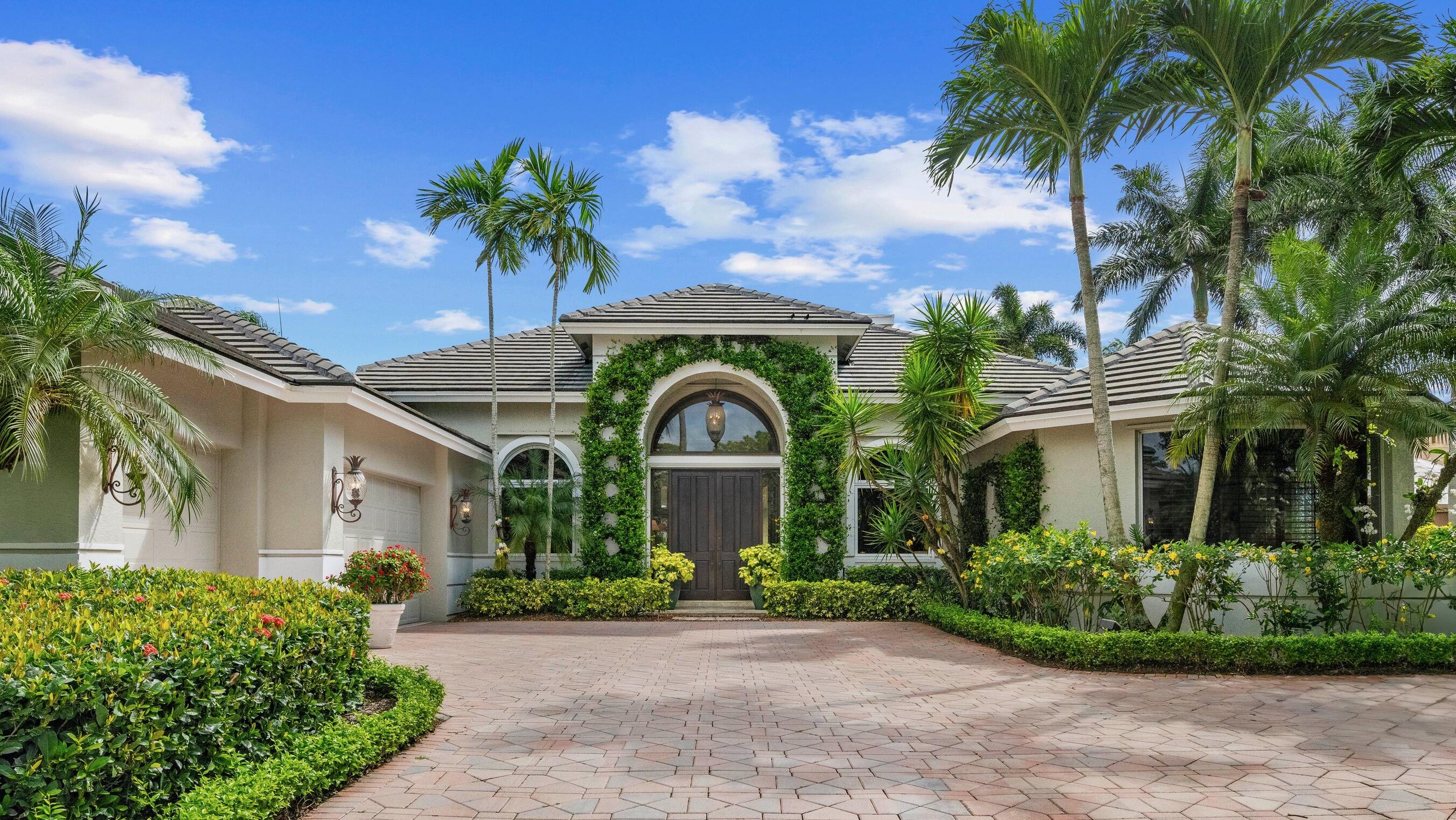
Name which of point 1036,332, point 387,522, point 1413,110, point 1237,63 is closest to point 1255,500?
point 1413,110

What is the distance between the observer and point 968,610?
12867 mm

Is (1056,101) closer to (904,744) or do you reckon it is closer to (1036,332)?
(904,744)

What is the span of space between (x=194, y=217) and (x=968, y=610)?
39.1ft

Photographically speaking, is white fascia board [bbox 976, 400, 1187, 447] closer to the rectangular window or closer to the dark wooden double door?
the rectangular window

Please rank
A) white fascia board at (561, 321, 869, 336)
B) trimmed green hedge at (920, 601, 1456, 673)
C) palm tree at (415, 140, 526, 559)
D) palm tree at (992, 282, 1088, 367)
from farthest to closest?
palm tree at (992, 282, 1088, 367)
white fascia board at (561, 321, 869, 336)
palm tree at (415, 140, 526, 559)
trimmed green hedge at (920, 601, 1456, 673)

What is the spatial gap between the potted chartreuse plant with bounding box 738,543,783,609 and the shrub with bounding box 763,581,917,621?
660 mm

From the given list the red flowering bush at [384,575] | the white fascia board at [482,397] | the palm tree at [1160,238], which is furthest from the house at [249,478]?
Result: the palm tree at [1160,238]

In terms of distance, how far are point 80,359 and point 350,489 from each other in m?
4.04

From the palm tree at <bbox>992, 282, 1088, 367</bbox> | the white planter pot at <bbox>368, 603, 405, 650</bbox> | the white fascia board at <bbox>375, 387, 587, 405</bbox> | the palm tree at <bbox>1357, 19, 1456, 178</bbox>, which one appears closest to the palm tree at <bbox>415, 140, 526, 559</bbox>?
the white fascia board at <bbox>375, 387, 587, 405</bbox>

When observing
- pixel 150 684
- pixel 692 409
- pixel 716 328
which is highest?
pixel 716 328

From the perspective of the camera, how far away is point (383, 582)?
36.4 ft

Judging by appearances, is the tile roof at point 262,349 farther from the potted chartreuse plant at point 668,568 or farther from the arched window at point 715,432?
the arched window at point 715,432

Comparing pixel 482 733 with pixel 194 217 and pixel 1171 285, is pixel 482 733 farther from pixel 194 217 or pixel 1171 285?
pixel 1171 285

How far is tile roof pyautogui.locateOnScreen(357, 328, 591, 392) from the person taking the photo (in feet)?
55.8
